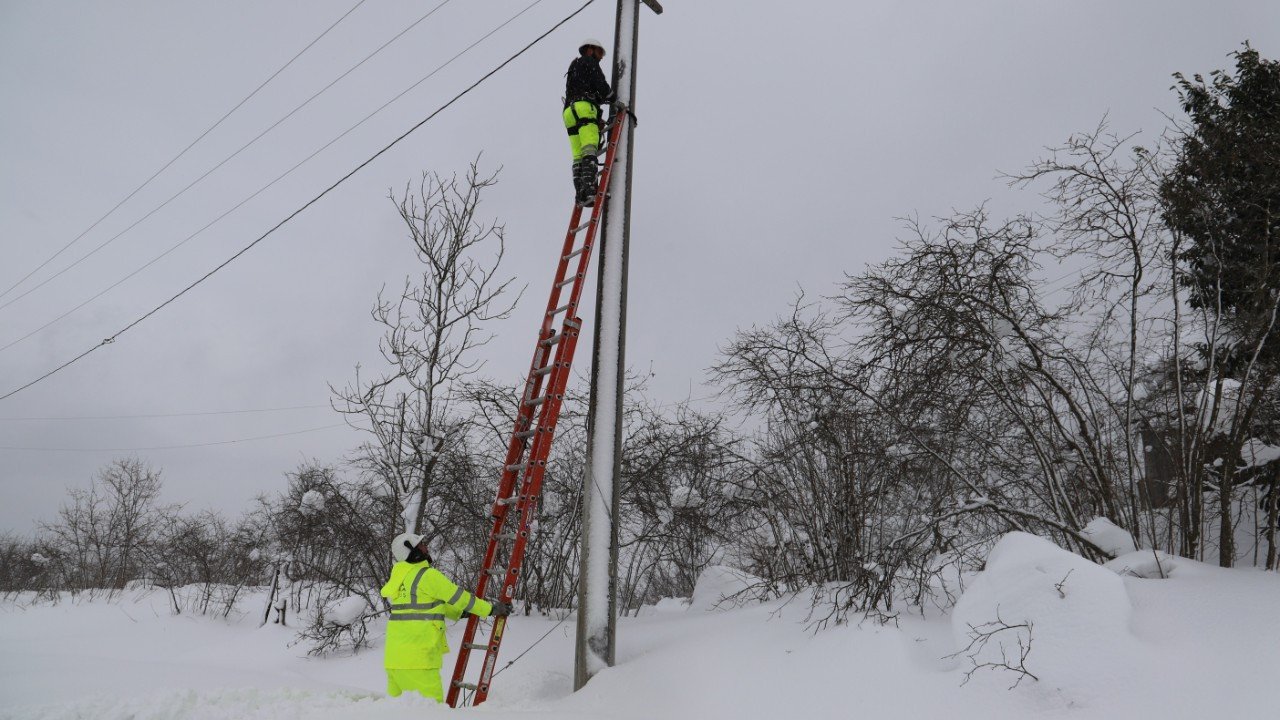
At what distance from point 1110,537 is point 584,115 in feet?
18.0

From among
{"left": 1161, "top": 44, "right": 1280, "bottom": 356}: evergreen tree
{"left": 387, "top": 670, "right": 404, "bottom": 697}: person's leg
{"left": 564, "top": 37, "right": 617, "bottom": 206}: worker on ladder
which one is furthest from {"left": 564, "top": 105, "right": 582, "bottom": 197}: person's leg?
{"left": 1161, "top": 44, "right": 1280, "bottom": 356}: evergreen tree

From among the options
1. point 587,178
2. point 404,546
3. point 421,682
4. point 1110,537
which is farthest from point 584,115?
point 1110,537

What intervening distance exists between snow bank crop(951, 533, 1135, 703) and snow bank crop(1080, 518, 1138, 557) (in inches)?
47.5

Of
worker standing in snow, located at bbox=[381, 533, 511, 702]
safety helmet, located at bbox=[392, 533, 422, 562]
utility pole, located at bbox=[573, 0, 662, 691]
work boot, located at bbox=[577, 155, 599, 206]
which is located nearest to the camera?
worker standing in snow, located at bbox=[381, 533, 511, 702]

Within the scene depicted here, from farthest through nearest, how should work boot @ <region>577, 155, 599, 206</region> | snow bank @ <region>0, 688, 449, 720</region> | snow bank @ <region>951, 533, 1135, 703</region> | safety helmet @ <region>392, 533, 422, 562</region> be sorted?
work boot @ <region>577, 155, 599, 206</region> < safety helmet @ <region>392, 533, 422, 562</region> < snow bank @ <region>0, 688, 449, 720</region> < snow bank @ <region>951, 533, 1135, 703</region>

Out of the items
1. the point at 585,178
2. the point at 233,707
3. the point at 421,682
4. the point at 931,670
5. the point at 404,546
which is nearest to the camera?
the point at 931,670

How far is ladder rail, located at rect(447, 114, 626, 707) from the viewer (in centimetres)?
486

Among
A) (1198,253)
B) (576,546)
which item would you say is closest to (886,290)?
(1198,253)

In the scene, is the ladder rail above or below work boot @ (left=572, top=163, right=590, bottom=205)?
below

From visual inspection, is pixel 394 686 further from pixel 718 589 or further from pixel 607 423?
pixel 718 589

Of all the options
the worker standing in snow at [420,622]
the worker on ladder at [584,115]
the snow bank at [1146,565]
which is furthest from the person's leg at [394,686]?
the snow bank at [1146,565]

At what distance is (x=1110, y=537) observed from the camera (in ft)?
17.0

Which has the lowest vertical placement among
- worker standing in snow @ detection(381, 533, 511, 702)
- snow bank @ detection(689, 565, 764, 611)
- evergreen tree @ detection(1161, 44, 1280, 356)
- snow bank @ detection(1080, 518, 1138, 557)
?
snow bank @ detection(689, 565, 764, 611)

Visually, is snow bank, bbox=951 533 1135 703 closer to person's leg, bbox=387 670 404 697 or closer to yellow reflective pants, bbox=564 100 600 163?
person's leg, bbox=387 670 404 697
